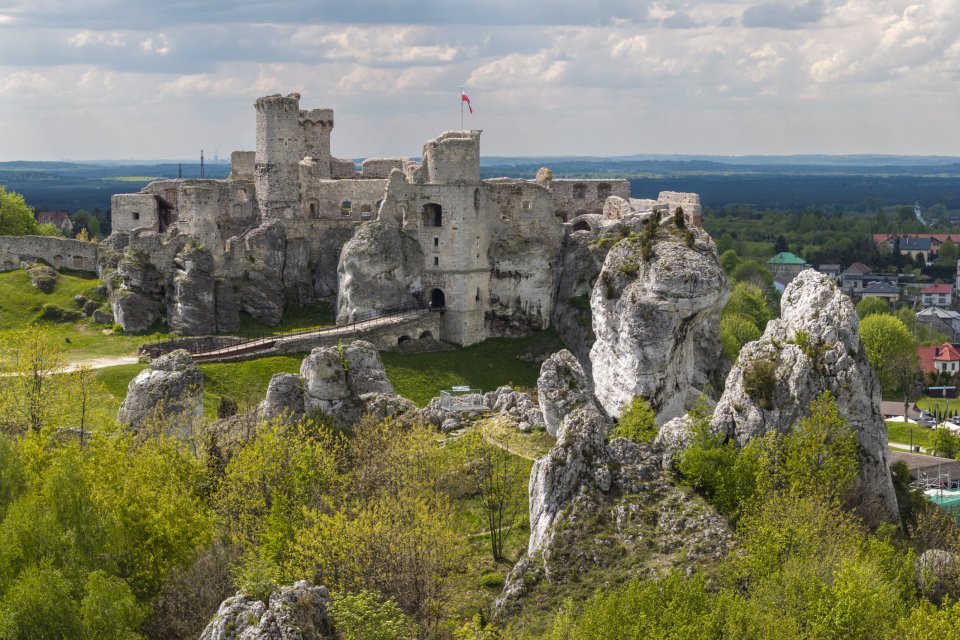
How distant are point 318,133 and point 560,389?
41963 mm

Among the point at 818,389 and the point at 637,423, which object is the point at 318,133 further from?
the point at 818,389

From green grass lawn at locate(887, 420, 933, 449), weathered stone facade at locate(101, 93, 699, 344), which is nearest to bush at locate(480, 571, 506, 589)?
weathered stone facade at locate(101, 93, 699, 344)

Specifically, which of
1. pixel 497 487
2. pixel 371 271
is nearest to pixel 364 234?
pixel 371 271

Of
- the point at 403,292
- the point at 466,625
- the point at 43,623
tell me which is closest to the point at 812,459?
the point at 466,625

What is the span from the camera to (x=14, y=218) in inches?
3597

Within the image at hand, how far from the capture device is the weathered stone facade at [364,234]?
7931cm

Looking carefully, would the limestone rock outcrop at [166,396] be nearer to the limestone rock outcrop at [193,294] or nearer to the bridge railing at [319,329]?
the bridge railing at [319,329]

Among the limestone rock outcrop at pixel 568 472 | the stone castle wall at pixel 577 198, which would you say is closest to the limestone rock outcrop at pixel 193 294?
the stone castle wall at pixel 577 198

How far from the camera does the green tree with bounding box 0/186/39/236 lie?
3563 inches

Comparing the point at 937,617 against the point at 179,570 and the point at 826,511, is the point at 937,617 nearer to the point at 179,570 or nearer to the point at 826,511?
the point at 826,511

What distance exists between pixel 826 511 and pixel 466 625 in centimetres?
1213

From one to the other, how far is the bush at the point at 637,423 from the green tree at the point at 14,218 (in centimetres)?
5575

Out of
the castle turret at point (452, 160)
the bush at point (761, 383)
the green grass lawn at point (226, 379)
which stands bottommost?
the green grass lawn at point (226, 379)

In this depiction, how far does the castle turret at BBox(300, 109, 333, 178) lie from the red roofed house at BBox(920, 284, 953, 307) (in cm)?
11143
